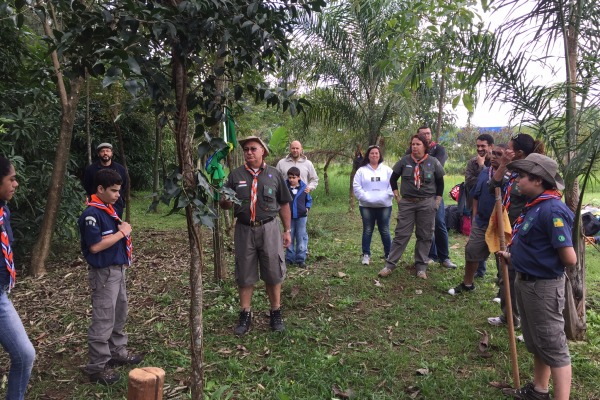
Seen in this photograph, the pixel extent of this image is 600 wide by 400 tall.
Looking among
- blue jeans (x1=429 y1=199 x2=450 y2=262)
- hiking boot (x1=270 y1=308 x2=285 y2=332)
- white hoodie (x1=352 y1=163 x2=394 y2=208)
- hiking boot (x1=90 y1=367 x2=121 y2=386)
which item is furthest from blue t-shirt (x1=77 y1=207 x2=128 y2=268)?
blue jeans (x1=429 y1=199 x2=450 y2=262)

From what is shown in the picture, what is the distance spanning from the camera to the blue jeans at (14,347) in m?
2.76

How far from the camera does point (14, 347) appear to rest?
110 inches

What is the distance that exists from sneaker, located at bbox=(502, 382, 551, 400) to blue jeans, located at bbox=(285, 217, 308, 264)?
362cm

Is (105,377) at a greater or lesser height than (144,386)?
lesser

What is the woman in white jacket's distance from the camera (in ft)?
20.9

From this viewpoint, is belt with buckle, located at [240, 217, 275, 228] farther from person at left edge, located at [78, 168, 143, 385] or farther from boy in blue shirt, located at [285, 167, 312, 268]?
boy in blue shirt, located at [285, 167, 312, 268]

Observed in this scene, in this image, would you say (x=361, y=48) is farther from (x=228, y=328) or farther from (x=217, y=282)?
(x=228, y=328)

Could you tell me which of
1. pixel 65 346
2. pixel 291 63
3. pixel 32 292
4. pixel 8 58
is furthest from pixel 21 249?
pixel 291 63

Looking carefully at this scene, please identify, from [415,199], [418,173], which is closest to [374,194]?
[415,199]

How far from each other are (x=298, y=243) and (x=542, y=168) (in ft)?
13.2

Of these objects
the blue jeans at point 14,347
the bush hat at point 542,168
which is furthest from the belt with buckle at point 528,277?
the blue jeans at point 14,347

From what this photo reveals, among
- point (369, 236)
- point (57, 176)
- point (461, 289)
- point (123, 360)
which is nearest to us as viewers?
point (123, 360)

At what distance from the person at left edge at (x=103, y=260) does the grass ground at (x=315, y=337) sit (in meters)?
0.22

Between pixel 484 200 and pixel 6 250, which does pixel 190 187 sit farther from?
pixel 484 200
